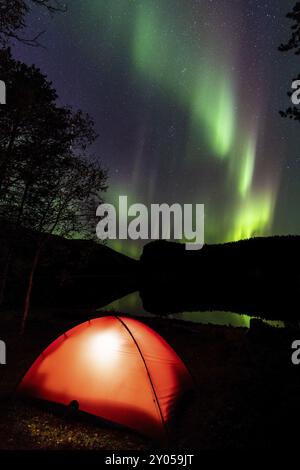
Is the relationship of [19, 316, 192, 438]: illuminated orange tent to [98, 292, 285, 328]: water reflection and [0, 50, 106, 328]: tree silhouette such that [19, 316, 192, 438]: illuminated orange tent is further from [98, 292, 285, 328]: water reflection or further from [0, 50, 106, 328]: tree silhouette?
[98, 292, 285, 328]: water reflection

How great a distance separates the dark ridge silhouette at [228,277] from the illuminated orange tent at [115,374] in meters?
18.1

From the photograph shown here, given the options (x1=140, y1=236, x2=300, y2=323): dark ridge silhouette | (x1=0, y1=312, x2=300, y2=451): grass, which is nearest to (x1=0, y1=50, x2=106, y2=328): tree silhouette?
(x1=0, y1=312, x2=300, y2=451): grass

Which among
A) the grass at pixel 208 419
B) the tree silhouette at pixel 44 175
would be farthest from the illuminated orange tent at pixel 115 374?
the tree silhouette at pixel 44 175

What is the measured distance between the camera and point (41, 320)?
17.0 m

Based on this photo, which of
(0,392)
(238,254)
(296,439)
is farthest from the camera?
(238,254)

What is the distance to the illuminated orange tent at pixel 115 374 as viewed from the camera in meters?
6.80

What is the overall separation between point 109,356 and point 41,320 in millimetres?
10736

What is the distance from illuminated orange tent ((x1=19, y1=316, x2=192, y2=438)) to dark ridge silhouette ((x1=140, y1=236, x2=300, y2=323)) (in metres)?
18.1

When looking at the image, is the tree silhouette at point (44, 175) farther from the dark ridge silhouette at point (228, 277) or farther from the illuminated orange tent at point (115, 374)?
the dark ridge silhouette at point (228, 277)

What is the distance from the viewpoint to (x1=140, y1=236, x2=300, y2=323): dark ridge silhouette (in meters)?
33.3

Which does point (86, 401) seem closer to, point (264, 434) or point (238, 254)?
point (264, 434)

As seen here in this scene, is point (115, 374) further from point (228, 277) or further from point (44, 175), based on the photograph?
point (228, 277)

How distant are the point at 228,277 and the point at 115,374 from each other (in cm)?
4945
